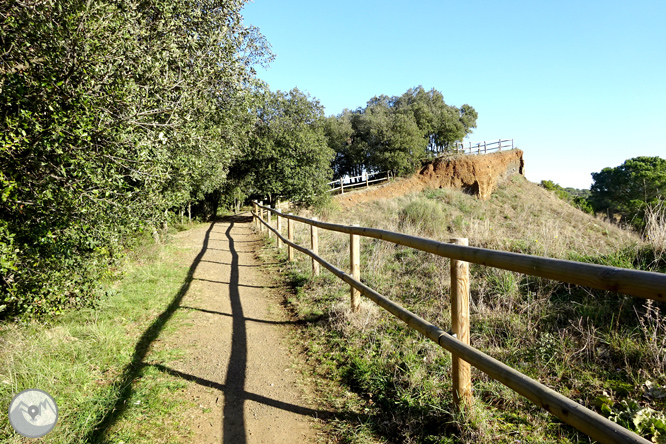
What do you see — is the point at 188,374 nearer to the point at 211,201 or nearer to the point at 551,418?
the point at 551,418

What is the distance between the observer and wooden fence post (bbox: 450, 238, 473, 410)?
273 centimetres

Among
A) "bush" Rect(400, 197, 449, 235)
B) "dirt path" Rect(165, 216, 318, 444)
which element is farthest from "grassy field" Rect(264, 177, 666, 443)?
"bush" Rect(400, 197, 449, 235)

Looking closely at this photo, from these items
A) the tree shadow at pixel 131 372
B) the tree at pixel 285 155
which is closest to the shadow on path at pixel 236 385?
the tree shadow at pixel 131 372

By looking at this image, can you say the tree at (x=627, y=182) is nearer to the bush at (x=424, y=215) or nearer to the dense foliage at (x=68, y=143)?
the bush at (x=424, y=215)

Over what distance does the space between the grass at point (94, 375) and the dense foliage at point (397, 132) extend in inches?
1345

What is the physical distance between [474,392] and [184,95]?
19.3 feet

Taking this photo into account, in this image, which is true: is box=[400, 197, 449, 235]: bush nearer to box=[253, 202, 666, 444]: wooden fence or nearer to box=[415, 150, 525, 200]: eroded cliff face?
box=[253, 202, 666, 444]: wooden fence

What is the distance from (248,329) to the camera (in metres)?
5.22

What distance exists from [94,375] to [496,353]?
4.12 metres

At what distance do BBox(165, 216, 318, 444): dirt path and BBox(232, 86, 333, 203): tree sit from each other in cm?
1653

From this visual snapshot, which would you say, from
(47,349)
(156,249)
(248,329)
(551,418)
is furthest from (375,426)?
(156,249)

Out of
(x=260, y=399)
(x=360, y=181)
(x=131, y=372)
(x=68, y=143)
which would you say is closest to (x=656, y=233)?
(x=260, y=399)

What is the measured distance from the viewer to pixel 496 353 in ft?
11.4

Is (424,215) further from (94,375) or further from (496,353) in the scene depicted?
(94,375)
